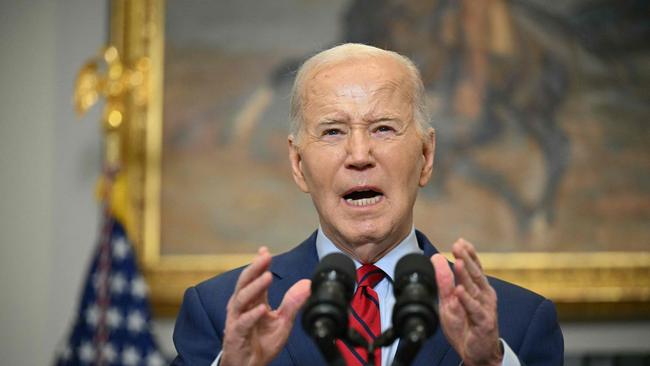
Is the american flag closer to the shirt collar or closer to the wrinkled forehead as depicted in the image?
the shirt collar

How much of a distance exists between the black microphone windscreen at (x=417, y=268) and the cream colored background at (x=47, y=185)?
3.86 meters

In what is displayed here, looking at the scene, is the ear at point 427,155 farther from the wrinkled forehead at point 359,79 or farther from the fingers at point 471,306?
the fingers at point 471,306

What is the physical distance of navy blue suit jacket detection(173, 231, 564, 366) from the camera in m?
2.58

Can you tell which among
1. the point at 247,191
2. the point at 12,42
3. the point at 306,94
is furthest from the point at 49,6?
the point at 306,94

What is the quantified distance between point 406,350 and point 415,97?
1.25 m

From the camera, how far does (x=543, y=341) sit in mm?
2648

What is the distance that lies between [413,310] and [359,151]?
96 cm

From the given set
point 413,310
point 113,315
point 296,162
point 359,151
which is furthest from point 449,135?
point 413,310

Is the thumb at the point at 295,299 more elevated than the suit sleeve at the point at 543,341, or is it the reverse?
the thumb at the point at 295,299

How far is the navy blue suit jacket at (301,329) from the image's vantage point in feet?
8.46

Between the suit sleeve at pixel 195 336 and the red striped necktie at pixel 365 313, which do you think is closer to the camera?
the red striped necktie at pixel 365 313

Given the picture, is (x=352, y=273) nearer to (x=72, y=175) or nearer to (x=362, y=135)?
(x=362, y=135)

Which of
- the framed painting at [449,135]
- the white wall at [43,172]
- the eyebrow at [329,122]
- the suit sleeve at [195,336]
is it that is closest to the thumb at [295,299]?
the suit sleeve at [195,336]

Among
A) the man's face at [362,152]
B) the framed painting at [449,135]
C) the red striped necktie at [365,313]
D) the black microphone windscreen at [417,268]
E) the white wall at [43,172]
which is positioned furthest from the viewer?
the framed painting at [449,135]
